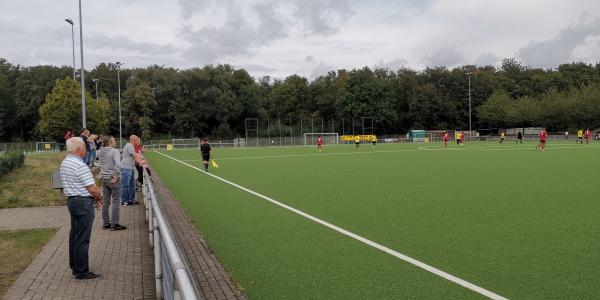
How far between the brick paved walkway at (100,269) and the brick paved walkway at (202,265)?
1.66 feet

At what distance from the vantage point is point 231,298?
17.3 ft

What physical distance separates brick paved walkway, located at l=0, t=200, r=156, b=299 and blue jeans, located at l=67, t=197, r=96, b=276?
194 millimetres

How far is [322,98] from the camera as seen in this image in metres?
102

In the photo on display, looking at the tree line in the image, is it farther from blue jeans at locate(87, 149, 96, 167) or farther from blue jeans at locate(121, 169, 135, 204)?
blue jeans at locate(121, 169, 135, 204)

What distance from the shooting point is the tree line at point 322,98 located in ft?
277

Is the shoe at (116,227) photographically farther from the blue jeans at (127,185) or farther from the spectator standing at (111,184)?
the blue jeans at (127,185)

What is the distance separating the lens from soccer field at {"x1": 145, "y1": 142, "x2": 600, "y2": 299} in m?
5.63

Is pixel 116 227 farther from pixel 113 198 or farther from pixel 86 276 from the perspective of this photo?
pixel 86 276

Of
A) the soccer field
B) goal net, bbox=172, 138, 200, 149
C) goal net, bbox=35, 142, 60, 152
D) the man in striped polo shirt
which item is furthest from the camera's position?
goal net, bbox=172, 138, 200, 149

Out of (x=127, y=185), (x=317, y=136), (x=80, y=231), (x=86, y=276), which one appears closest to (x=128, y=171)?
(x=127, y=185)

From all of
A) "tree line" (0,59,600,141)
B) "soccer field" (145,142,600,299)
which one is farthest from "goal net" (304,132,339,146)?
"soccer field" (145,142,600,299)

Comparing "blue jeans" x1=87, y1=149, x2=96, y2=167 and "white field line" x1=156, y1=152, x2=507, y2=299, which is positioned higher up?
"blue jeans" x1=87, y1=149, x2=96, y2=167

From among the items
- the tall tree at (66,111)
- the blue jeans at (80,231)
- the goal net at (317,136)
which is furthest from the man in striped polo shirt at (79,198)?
the goal net at (317,136)

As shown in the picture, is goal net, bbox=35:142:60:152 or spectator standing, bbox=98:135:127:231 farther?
goal net, bbox=35:142:60:152
